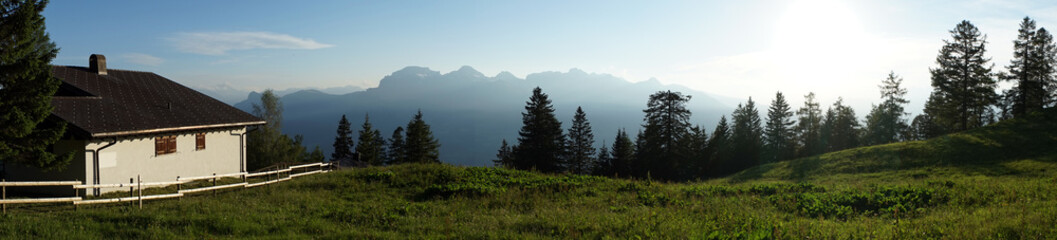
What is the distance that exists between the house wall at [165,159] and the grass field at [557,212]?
4452 millimetres

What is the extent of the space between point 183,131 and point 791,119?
67922 mm

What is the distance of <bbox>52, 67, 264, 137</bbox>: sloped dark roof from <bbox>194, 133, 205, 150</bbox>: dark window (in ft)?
2.83

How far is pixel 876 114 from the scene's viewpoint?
71.9 metres

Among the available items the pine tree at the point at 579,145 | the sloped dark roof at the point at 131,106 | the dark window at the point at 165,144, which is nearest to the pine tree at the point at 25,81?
the sloped dark roof at the point at 131,106

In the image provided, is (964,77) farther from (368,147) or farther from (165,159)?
(368,147)

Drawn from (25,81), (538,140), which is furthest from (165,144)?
(538,140)

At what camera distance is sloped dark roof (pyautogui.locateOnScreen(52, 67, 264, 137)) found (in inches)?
745


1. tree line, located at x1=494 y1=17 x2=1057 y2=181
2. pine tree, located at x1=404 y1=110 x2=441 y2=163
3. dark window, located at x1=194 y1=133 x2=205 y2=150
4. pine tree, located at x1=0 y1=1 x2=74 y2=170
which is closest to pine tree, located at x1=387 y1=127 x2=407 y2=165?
pine tree, located at x1=404 y1=110 x2=441 y2=163

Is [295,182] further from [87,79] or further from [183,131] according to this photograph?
[87,79]

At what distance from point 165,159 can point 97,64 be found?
795 cm

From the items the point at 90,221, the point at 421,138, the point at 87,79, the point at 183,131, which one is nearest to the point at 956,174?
the point at 90,221

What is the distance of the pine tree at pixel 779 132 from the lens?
205 ft

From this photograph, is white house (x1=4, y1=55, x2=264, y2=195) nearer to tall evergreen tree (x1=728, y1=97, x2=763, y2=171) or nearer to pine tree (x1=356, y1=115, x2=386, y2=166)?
pine tree (x1=356, y1=115, x2=386, y2=166)

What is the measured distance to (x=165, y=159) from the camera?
851 inches
